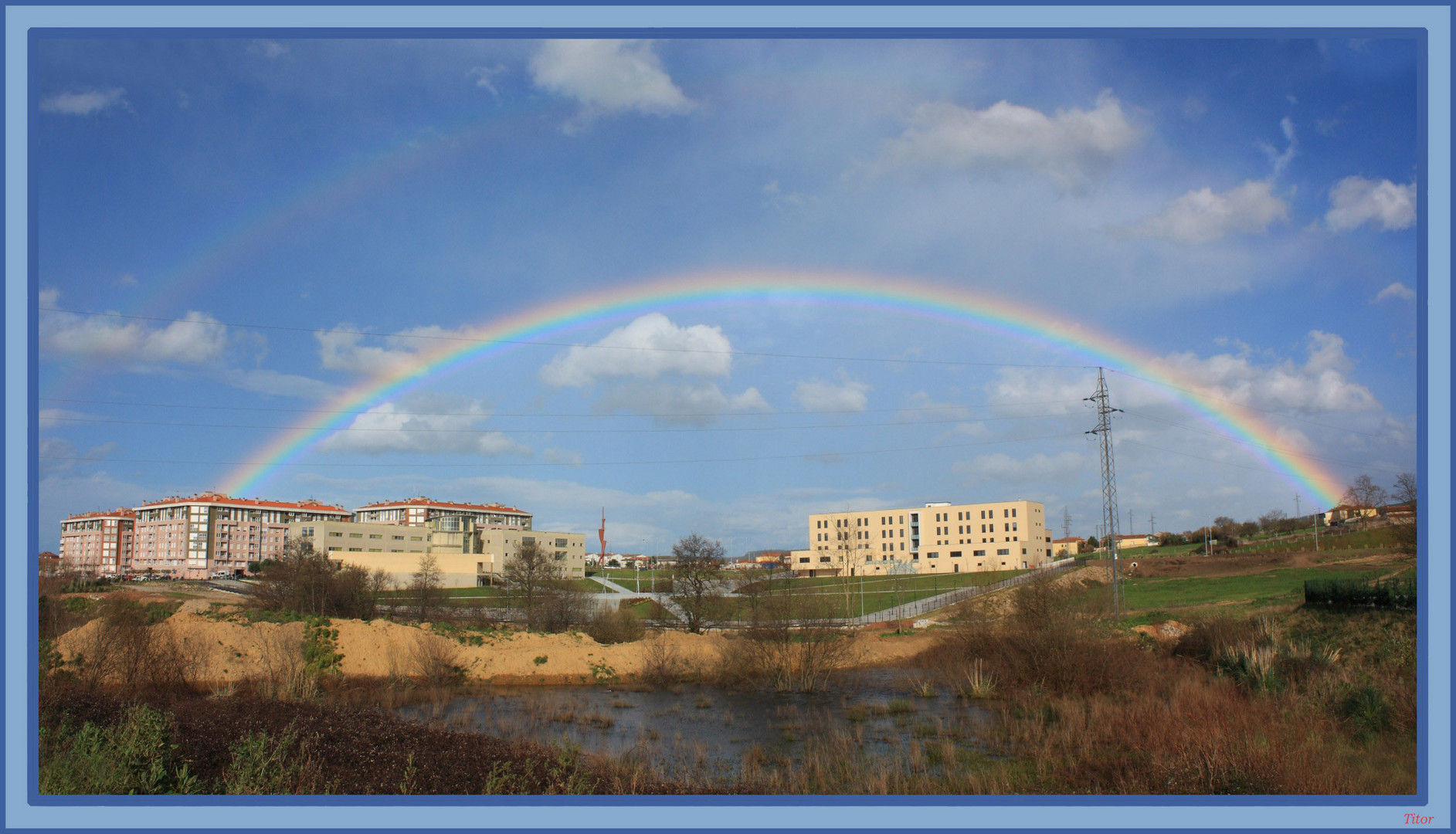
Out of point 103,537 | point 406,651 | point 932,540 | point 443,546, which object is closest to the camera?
point 406,651

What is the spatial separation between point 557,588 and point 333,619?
25.0m

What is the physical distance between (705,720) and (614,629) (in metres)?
17.5

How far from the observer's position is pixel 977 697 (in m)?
26.2

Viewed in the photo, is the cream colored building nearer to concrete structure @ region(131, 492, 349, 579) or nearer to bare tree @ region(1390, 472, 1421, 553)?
concrete structure @ region(131, 492, 349, 579)

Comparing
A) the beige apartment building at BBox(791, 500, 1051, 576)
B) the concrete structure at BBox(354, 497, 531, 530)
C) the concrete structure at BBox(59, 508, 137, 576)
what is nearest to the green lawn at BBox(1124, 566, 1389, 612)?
the beige apartment building at BBox(791, 500, 1051, 576)

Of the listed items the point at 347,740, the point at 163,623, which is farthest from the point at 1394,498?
the point at 163,623

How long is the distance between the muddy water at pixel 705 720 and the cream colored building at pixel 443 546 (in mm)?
72070

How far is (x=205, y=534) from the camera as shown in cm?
14125

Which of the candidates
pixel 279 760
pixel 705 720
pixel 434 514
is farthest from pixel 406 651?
pixel 434 514

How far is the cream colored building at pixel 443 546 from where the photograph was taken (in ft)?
356

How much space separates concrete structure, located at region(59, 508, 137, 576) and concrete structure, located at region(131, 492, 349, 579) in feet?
7.14

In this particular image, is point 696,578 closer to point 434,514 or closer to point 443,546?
point 443,546

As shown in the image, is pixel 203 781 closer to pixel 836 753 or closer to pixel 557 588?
pixel 836 753

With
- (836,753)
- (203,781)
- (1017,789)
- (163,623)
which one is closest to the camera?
(203,781)
